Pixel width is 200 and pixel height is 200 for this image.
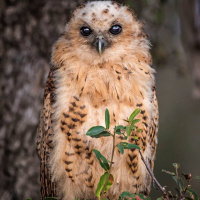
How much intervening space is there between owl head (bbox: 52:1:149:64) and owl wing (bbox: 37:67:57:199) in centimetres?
27

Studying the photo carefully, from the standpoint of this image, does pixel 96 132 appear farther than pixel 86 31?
No

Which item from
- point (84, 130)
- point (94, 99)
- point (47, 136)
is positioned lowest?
point (47, 136)

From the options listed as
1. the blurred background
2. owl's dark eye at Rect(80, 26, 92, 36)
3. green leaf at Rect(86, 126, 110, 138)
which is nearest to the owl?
owl's dark eye at Rect(80, 26, 92, 36)

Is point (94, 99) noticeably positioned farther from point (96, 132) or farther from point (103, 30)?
point (96, 132)

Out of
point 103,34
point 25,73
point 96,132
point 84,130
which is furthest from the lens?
point 25,73

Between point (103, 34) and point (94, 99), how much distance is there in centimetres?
43

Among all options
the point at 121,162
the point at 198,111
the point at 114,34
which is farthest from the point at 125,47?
the point at 198,111

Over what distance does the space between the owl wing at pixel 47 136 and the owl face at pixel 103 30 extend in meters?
0.30

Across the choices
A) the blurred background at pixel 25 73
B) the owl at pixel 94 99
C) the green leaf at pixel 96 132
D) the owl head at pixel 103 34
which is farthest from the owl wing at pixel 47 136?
the blurred background at pixel 25 73

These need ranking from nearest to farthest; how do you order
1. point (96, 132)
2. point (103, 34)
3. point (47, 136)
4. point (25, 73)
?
point (96, 132) → point (103, 34) → point (47, 136) → point (25, 73)

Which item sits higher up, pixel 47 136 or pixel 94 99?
pixel 94 99

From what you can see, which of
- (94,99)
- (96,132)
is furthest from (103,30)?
(96,132)

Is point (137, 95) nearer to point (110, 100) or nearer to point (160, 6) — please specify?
point (110, 100)

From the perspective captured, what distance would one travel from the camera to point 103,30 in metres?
3.08
